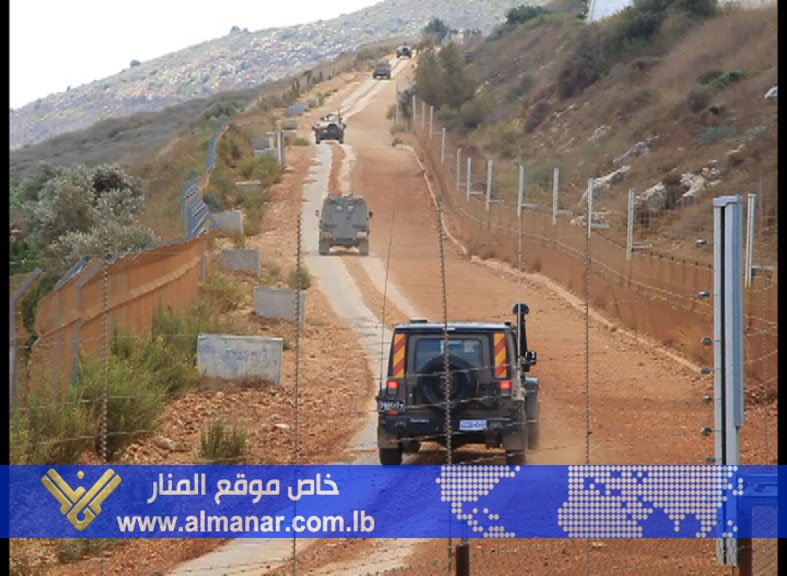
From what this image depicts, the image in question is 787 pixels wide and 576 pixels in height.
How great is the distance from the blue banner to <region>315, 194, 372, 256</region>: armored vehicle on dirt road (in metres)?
31.8

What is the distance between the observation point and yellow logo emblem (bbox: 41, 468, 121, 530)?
12.0 meters

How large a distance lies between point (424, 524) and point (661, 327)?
1351cm

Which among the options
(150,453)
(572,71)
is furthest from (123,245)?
(572,71)

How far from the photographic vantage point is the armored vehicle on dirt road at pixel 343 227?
46594mm

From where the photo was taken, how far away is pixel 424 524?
12.6m

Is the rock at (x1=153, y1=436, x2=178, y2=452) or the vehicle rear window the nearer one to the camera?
the vehicle rear window

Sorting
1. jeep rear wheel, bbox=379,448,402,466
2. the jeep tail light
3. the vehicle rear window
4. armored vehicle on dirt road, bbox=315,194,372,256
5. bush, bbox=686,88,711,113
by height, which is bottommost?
armored vehicle on dirt road, bbox=315,194,372,256

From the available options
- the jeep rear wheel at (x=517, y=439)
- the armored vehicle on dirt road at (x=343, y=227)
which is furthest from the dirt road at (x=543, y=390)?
the armored vehicle on dirt road at (x=343, y=227)

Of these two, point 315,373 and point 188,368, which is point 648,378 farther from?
point 188,368

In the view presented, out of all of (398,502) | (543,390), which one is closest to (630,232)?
(543,390)

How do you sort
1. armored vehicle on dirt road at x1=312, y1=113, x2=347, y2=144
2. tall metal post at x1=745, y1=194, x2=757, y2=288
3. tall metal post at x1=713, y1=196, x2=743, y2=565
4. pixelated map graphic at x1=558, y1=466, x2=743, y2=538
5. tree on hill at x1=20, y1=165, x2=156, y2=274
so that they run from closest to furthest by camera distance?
tall metal post at x1=713, y1=196, x2=743, y2=565, pixelated map graphic at x1=558, y1=466, x2=743, y2=538, tall metal post at x1=745, y1=194, x2=757, y2=288, tree on hill at x1=20, y1=165, x2=156, y2=274, armored vehicle on dirt road at x1=312, y1=113, x2=347, y2=144

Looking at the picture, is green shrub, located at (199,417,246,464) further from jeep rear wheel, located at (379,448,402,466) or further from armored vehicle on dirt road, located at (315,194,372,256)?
armored vehicle on dirt road, located at (315,194,372,256)

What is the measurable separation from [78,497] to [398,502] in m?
2.99

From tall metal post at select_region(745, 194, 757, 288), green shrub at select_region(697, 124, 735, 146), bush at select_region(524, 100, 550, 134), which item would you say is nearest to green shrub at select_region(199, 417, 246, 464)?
tall metal post at select_region(745, 194, 757, 288)
